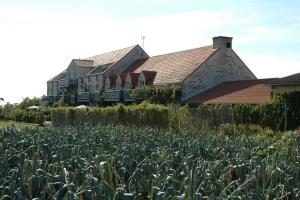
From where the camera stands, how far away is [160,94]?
136ft

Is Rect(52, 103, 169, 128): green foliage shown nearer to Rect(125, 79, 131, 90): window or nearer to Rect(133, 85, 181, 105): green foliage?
Rect(133, 85, 181, 105): green foliage

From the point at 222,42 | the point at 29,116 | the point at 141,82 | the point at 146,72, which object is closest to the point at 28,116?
the point at 29,116

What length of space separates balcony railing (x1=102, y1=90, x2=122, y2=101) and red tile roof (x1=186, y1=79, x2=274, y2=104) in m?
11.2

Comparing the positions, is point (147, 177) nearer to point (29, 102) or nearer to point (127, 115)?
point (127, 115)

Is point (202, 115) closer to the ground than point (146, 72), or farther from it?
closer to the ground

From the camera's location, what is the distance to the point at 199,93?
40.9 meters

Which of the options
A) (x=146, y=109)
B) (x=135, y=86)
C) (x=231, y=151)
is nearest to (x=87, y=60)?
(x=135, y=86)

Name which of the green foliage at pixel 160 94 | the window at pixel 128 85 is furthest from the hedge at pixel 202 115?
the window at pixel 128 85

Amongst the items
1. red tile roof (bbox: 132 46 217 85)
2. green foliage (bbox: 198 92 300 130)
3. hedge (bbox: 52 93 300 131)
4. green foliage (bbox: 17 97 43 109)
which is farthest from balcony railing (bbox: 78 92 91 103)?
green foliage (bbox: 198 92 300 130)

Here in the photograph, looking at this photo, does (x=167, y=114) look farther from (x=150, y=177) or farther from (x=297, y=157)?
(x=150, y=177)

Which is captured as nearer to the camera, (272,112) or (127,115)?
(272,112)

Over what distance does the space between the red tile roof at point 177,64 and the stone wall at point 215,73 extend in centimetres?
50

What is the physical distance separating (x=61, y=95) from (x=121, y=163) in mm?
61299

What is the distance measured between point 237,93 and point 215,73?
6.64m
